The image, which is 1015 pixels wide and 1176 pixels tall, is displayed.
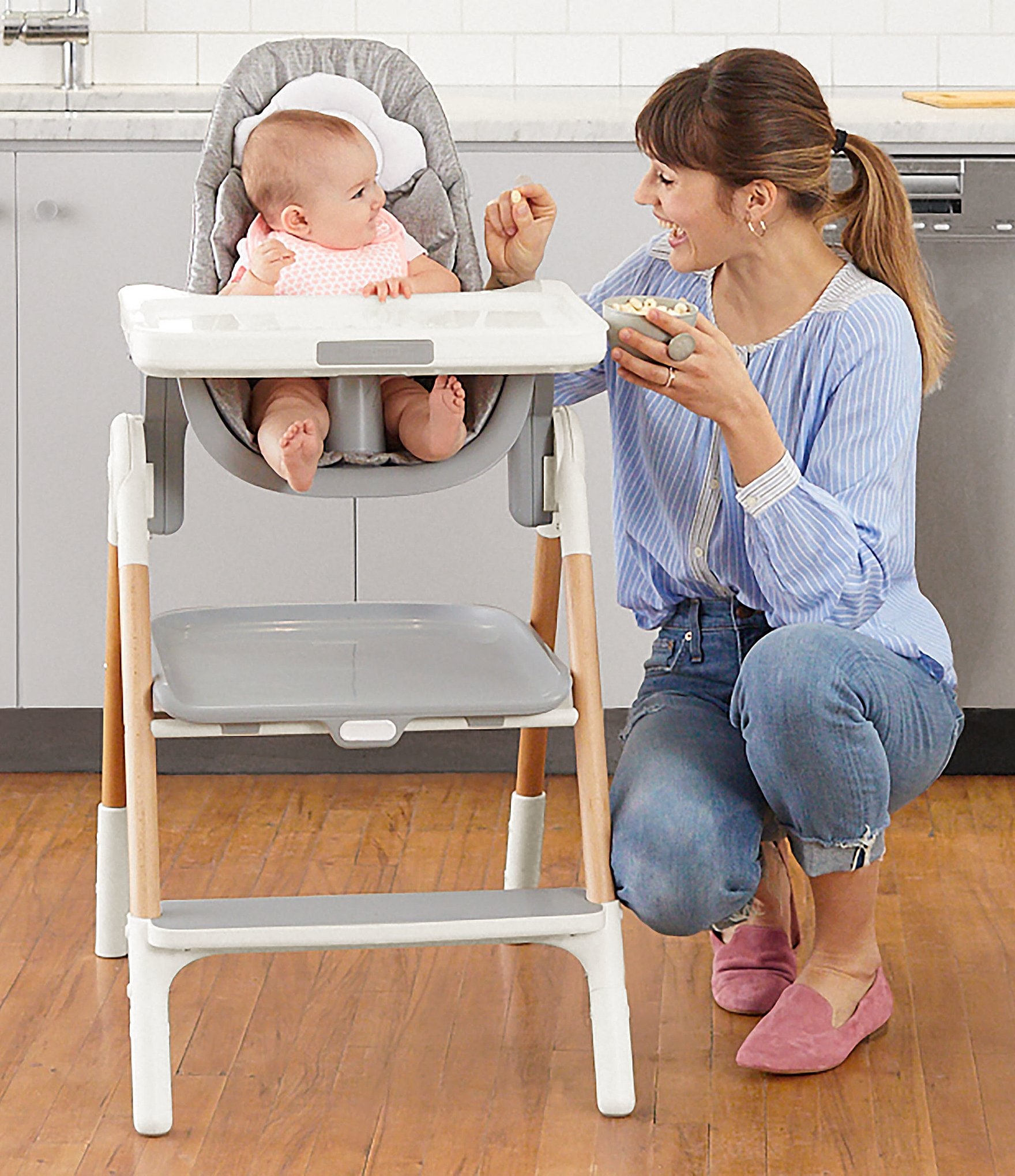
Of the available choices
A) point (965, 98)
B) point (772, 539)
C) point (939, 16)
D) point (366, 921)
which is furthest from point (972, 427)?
point (366, 921)

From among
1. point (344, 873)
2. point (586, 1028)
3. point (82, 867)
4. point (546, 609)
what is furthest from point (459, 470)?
point (82, 867)

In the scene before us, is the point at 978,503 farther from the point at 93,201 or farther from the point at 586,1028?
the point at 93,201

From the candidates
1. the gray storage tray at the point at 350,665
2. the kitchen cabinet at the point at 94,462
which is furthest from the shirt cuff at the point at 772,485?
the kitchen cabinet at the point at 94,462

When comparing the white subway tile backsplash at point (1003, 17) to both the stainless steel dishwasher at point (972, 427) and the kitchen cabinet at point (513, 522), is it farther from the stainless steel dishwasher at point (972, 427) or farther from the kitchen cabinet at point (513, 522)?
the kitchen cabinet at point (513, 522)

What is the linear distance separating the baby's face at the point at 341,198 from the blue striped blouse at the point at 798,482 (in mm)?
297

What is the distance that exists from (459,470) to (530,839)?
52 cm

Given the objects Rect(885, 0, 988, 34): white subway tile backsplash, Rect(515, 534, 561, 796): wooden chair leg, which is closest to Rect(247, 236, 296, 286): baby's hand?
Rect(515, 534, 561, 796): wooden chair leg

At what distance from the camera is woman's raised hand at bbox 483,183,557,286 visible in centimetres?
183

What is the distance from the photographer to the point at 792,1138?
166cm

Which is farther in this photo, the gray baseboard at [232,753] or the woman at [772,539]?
the gray baseboard at [232,753]

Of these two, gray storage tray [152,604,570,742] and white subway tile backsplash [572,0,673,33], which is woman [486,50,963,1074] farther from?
white subway tile backsplash [572,0,673,33]

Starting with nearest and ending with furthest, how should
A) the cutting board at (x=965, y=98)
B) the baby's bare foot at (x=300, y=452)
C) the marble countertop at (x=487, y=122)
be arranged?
the baby's bare foot at (x=300, y=452), the marble countertop at (x=487, y=122), the cutting board at (x=965, y=98)

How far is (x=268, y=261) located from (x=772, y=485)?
552 millimetres

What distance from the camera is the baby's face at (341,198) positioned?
180 centimetres
